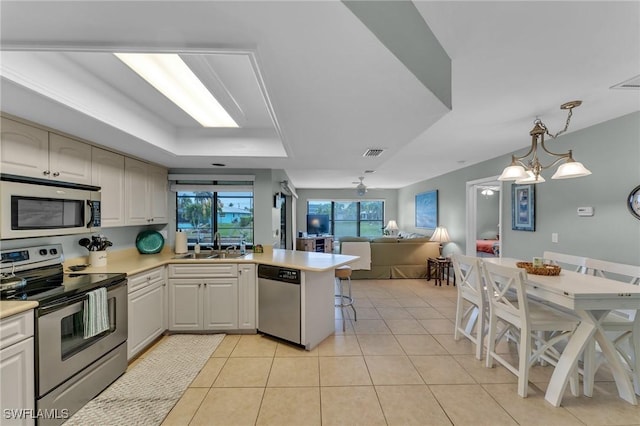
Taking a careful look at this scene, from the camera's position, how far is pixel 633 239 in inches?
92.2

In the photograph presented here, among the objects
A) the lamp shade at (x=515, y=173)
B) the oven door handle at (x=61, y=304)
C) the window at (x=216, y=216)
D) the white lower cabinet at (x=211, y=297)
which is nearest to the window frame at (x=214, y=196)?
the window at (x=216, y=216)

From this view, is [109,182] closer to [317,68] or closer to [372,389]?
[317,68]

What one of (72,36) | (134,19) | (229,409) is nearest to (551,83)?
(134,19)

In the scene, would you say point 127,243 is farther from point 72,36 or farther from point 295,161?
point 72,36

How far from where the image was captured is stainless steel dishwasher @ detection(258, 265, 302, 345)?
267cm

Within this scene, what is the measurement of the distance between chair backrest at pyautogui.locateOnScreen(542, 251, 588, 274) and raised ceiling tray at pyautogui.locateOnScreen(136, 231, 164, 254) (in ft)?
15.9

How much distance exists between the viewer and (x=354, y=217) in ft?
31.9

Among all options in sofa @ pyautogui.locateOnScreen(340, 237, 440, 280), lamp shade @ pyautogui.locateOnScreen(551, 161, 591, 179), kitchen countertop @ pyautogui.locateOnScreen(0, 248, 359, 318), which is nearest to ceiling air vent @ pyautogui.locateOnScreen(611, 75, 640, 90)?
lamp shade @ pyautogui.locateOnScreen(551, 161, 591, 179)

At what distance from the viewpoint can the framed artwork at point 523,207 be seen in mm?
3354

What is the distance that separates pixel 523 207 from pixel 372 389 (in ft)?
10.4

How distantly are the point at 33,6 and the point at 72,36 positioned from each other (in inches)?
6.0

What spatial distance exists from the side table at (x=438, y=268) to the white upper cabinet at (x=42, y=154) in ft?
18.2

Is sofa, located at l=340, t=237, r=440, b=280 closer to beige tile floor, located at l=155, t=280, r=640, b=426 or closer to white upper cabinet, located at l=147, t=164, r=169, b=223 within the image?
beige tile floor, located at l=155, t=280, r=640, b=426

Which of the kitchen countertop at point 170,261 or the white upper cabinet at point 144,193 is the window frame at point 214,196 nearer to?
the white upper cabinet at point 144,193
